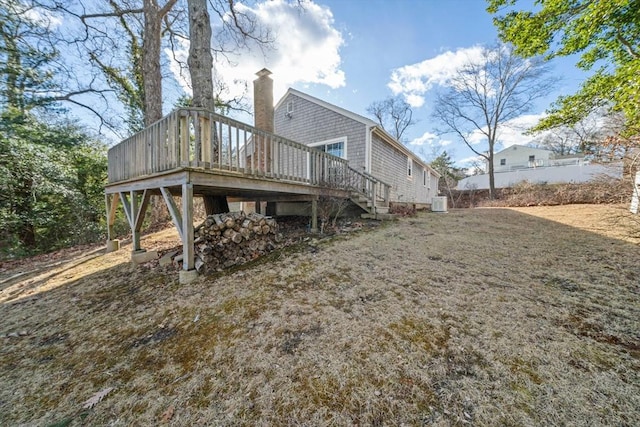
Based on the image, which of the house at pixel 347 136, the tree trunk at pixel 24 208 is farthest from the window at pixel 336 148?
the tree trunk at pixel 24 208

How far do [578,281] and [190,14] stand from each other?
9.99 m

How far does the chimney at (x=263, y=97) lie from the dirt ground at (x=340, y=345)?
6188 millimetres

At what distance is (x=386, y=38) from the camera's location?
9883 millimetres

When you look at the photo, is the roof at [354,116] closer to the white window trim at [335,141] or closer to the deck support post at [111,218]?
the white window trim at [335,141]

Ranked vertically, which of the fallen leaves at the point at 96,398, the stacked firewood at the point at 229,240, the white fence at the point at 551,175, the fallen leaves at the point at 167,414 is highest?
the white fence at the point at 551,175

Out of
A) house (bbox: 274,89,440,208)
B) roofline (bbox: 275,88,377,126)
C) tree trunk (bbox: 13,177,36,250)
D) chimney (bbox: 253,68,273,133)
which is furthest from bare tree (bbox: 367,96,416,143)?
tree trunk (bbox: 13,177,36,250)

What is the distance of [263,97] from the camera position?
8344mm

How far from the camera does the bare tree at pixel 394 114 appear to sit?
27.3m

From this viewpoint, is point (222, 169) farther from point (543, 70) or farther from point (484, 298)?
Answer: point (543, 70)

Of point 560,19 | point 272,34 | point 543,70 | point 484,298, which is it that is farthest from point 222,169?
point 543,70

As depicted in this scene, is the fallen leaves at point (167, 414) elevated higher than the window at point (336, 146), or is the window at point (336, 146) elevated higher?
the window at point (336, 146)

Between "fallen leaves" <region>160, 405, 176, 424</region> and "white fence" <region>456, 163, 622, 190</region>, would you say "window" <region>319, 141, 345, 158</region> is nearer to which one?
"fallen leaves" <region>160, 405, 176, 424</region>

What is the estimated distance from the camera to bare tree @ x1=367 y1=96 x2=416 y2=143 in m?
27.3

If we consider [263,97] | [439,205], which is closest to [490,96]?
[439,205]
